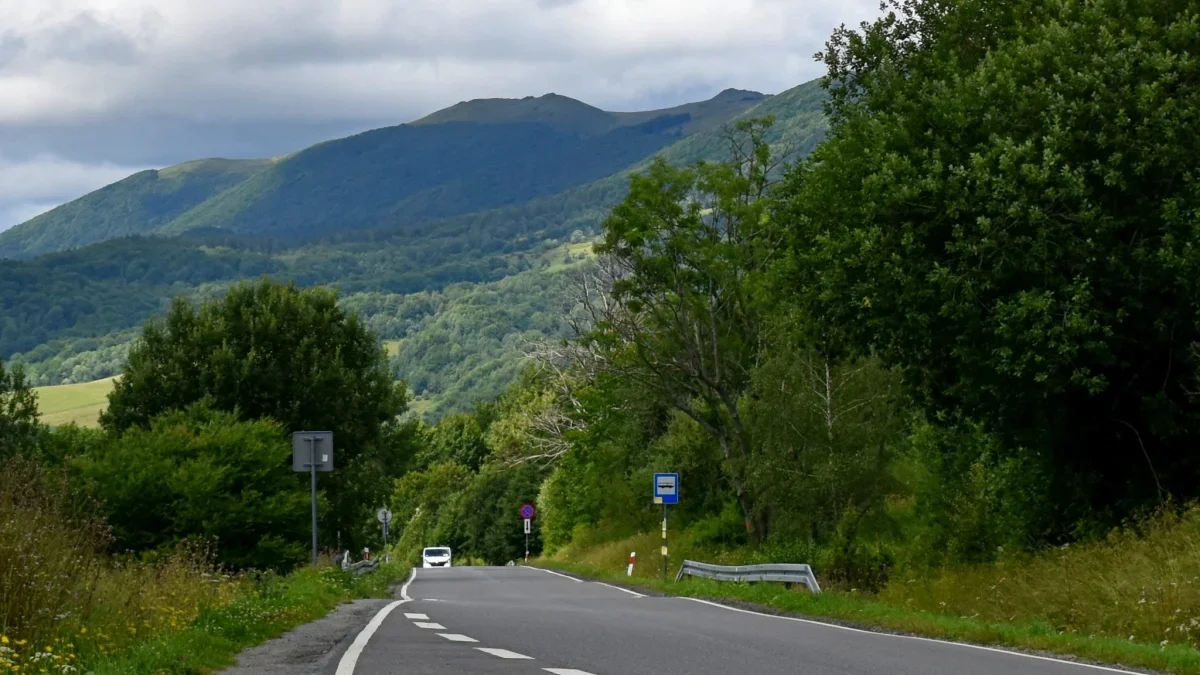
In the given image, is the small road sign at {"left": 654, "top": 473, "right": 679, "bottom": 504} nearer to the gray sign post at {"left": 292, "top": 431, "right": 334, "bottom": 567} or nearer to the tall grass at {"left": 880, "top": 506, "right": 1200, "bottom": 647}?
the gray sign post at {"left": 292, "top": 431, "right": 334, "bottom": 567}

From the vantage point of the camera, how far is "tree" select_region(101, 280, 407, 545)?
55188 millimetres

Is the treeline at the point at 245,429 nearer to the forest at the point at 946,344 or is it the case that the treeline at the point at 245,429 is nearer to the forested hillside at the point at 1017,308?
the forest at the point at 946,344

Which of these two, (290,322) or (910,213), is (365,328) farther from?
(910,213)

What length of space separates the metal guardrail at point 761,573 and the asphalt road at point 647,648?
3.48 metres

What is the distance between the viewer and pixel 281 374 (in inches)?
2221

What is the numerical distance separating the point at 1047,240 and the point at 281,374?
130 feet

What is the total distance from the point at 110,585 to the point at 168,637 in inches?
59.4

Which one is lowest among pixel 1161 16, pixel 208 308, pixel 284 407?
pixel 284 407

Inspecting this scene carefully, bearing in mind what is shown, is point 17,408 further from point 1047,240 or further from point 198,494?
point 1047,240

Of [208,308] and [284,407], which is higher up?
[208,308]

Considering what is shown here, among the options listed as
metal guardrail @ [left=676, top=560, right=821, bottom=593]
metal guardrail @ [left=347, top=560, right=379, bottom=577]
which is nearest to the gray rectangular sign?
metal guardrail @ [left=347, top=560, right=379, bottom=577]

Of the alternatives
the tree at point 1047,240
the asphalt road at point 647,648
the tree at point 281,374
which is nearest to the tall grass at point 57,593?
the asphalt road at point 647,648

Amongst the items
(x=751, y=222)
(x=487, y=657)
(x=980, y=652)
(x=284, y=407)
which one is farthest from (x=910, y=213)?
(x=284, y=407)

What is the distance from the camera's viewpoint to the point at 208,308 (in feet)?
192
